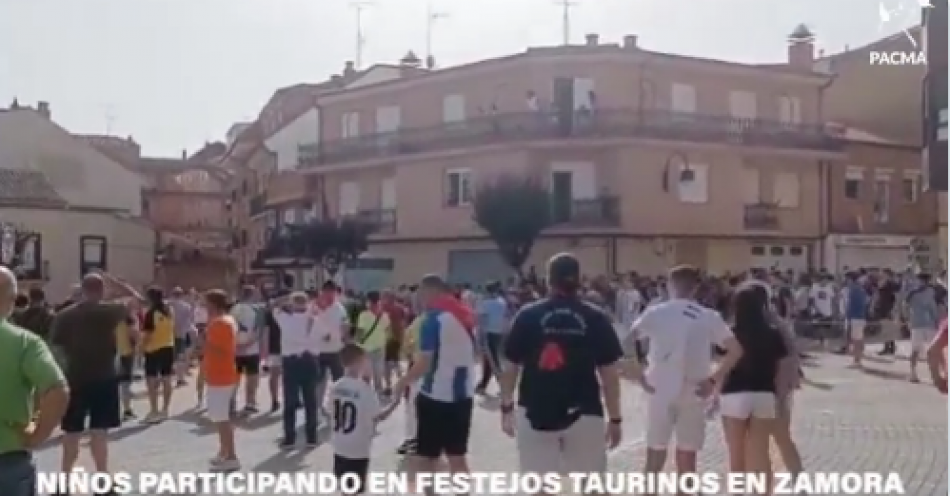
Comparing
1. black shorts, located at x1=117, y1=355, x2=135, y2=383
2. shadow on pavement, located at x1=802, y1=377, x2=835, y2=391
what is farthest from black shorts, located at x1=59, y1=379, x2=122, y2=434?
shadow on pavement, located at x1=802, y1=377, x2=835, y2=391

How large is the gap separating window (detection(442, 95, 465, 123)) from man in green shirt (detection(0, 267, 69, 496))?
39.2 m

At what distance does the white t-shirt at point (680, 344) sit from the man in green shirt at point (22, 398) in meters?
3.98

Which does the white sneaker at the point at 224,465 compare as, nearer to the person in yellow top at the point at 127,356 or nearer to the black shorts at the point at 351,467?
the black shorts at the point at 351,467

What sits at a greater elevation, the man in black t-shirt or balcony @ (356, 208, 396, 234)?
balcony @ (356, 208, 396, 234)

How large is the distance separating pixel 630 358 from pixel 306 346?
3542 mm

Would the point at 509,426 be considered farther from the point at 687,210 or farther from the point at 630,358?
the point at 687,210

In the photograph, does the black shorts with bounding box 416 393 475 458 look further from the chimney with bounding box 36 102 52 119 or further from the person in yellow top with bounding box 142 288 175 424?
the chimney with bounding box 36 102 52 119

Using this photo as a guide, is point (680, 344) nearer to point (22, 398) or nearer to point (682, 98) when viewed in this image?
point (22, 398)

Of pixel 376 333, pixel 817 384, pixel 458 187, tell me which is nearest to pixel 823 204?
pixel 458 187

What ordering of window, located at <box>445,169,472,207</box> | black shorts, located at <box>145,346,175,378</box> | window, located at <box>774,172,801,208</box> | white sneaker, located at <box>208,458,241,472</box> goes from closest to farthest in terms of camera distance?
white sneaker, located at <box>208,458,241,472</box> < black shorts, located at <box>145,346,175,378</box> < window, located at <box>445,169,472,207</box> < window, located at <box>774,172,801,208</box>

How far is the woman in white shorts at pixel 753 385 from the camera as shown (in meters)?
8.88

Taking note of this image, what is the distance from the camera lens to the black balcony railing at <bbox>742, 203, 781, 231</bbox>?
1702 inches

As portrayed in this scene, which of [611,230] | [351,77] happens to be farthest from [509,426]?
[351,77]

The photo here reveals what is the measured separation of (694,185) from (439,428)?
34.1 m
